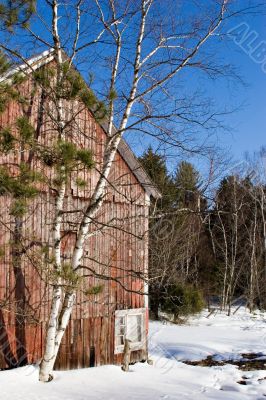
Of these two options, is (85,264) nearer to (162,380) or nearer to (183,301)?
(162,380)

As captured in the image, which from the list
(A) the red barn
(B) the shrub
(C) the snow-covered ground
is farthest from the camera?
(B) the shrub

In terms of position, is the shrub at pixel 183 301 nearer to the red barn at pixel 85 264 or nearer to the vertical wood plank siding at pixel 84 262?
the red barn at pixel 85 264

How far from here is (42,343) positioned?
10.2 metres

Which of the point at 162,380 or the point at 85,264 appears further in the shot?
the point at 85,264

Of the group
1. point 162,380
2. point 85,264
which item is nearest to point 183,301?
point 162,380

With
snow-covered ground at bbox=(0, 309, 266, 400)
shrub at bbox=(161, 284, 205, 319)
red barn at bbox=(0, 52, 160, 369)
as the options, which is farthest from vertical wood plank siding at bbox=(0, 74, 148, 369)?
shrub at bbox=(161, 284, 205, 319)

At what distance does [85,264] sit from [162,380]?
3.05 meters

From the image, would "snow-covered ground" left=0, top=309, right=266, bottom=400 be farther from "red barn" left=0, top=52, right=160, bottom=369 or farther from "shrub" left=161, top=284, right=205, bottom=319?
"shrub" left=161, top=284, right=205, bottom=319

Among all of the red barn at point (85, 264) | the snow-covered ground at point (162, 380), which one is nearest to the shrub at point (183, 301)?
the snow-covered ground at point (162, 380)

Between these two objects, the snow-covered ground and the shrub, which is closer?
the snow-covered ground

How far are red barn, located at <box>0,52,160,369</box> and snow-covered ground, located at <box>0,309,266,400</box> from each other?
548 mm

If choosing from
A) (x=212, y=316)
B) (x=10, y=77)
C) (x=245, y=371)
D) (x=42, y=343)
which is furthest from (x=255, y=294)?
(x=10, y=77)

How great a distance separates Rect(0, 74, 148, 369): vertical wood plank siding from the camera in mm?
9594

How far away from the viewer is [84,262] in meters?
11.3
